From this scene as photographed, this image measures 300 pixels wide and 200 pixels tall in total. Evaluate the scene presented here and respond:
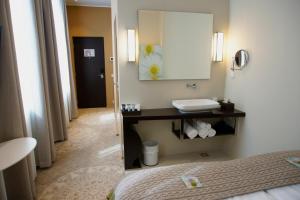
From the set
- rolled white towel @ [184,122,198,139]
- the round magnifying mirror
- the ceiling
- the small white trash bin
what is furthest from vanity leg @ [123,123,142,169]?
the ceiling

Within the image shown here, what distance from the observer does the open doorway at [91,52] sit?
5.39 meters

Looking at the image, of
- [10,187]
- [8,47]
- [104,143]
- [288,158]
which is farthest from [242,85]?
[10,187]

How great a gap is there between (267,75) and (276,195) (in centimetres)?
140

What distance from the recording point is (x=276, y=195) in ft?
3.61

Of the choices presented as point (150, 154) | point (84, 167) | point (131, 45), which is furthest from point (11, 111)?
point (150, 154)

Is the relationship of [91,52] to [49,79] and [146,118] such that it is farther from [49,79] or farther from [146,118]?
[146,118]

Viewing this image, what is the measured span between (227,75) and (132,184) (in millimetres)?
2262

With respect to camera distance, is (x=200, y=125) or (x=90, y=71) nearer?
(x=200, y=125)

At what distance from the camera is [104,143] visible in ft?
11.0

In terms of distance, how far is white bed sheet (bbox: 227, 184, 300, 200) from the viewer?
108 centimetres

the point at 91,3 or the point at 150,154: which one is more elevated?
the point at 91,3

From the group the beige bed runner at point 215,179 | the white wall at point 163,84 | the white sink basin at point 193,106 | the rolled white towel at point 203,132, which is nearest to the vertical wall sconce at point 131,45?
the white wall at point 163,84

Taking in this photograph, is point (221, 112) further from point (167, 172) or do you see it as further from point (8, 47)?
point (8, 47)

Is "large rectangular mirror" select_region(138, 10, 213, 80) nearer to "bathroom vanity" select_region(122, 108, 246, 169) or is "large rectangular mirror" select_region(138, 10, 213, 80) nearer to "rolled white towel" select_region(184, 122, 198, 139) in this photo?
"bathroom vanity" select_region(122, 108, 246, 169)
